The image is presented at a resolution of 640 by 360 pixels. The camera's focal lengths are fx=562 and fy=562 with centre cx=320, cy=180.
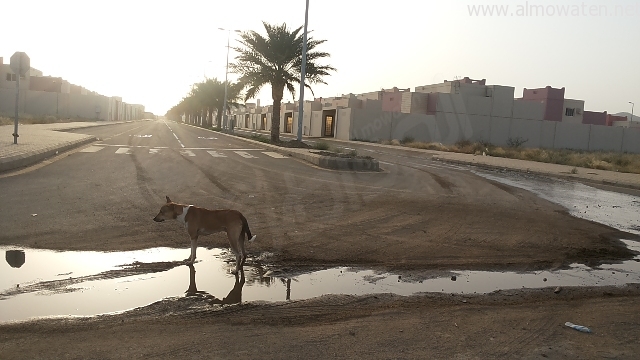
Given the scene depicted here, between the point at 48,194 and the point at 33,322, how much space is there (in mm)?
7149

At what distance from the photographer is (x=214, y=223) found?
690 centimetres

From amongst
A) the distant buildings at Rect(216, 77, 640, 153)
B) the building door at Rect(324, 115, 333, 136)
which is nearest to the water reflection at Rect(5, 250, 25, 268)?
the distant buildings at Rect(216, 77, 640, 153)

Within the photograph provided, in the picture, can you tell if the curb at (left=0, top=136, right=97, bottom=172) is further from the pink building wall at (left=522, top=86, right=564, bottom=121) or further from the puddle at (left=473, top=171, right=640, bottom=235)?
the pink building wall at (left=522, top=86, right=564, bottom=121)

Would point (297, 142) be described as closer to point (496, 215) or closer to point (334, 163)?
point (334, 163)

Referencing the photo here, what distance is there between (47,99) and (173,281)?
9045 cm

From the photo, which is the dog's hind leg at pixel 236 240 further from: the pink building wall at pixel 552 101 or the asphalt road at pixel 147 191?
the pink building wall at pixel 552 101

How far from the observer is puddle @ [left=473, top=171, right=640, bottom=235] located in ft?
40.3

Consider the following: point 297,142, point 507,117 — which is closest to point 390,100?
point 507,117

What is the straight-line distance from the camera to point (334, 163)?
19.9 meters

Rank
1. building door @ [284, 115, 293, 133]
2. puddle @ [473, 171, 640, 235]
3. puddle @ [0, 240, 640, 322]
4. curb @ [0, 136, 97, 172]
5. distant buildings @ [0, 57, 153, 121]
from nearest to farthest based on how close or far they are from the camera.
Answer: puddle @ [0, 240, 640, 322]
puddle @ [473, 171, 640, 235]
curb @ [0, 136, 97, 172]
distant buildings @ [0, 57, 153, 121]
building door @ [284, 115, 293, 133]

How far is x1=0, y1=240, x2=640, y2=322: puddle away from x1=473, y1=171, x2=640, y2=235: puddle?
4.94m

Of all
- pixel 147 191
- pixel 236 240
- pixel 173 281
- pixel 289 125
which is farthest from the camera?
pixel 289 125

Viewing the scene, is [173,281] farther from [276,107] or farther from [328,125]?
[328,125]

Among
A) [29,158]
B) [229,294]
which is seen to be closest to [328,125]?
[29,158]
